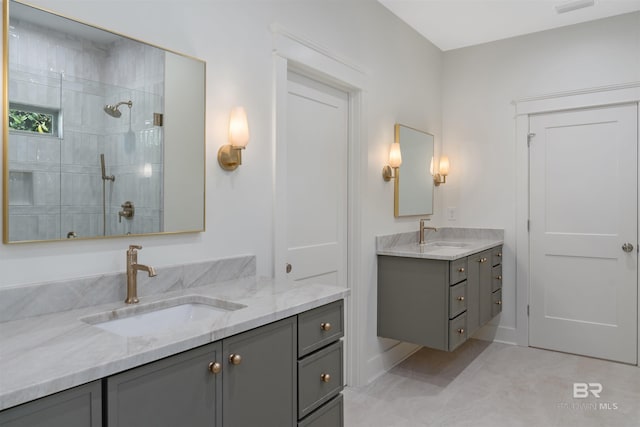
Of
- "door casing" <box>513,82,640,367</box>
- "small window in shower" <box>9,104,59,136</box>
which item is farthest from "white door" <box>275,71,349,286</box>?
"door casing" <box>513,82,640,367</box>

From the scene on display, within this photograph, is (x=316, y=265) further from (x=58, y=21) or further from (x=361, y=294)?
(x=58, y=21)

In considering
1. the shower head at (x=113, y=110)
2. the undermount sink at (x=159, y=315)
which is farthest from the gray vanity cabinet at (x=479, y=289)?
the shower head at (x=113, y=110)

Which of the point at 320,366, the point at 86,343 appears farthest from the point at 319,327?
the point at 86,343

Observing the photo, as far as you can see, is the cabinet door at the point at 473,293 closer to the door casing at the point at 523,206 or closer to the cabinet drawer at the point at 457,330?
the cabinet drawer at the point at 457,330

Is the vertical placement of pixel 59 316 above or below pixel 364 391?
above

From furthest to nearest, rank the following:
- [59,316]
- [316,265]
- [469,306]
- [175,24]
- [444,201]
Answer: [444,201] < [469,306] < [316,265] < [175,24] < [59,316]

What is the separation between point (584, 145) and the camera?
3553 mm

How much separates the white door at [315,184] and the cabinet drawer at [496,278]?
1427 mm

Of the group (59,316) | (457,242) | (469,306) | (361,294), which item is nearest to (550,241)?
(457,242)

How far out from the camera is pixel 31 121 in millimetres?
1326

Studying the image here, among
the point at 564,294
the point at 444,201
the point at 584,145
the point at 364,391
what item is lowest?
the point at 364,391

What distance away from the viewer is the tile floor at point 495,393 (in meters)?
2.52

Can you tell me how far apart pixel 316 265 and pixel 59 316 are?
1.58 meters

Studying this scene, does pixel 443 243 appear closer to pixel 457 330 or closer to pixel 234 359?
pixel 457 330
